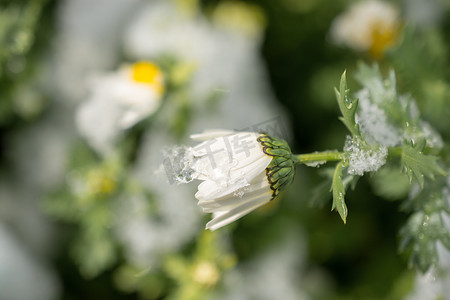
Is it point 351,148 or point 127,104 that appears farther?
point 127,104

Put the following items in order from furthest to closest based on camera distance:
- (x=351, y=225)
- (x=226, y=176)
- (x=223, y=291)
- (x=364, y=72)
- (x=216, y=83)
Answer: (x=351, y=225) < (x=216, y=83) < (x=223, y=291) < (x=364, y=72) < (x=226, y=176)

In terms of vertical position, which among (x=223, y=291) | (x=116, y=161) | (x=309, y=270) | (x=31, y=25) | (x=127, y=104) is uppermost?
(x=31, y=25)

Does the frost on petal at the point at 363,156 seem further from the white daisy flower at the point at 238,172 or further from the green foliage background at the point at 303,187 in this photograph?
the green foliage background at the point at 303,187

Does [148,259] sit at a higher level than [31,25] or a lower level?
lower

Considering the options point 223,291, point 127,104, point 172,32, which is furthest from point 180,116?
point 223,291

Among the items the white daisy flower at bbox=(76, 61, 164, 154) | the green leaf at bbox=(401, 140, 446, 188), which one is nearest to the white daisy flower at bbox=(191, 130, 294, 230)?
the green leaf at bbox=(401, 140, 446, 188)

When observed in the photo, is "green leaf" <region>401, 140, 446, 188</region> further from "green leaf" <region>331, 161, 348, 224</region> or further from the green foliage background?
the green foliage background

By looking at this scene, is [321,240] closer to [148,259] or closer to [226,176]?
[148,259]

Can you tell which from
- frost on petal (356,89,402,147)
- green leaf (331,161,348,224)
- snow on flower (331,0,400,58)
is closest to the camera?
green leaf (331,161,348,224)
